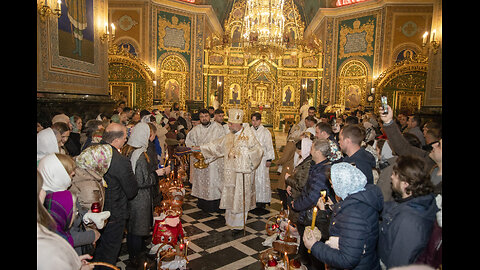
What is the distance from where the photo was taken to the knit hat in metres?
2.20

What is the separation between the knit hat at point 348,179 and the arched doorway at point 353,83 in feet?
57.5

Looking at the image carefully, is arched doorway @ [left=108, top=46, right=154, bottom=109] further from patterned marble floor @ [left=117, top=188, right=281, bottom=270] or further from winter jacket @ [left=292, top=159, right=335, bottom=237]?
winter jacket @ [left=292, top=159, right=335, bottom=237]

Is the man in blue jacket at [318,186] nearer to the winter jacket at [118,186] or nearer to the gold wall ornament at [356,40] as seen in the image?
the winter jacket at [118,186]

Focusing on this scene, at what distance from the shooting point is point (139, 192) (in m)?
3.88

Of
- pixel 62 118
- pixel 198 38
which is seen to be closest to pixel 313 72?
pixel 198 38

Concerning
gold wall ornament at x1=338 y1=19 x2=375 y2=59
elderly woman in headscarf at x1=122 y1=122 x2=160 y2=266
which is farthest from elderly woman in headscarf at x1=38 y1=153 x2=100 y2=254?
gold wall ornament at x1=338 y1=19 x2=375 y2=59

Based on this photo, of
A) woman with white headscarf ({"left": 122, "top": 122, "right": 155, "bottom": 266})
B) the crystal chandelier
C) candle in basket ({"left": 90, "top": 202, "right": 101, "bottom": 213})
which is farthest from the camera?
the crystal chandelier

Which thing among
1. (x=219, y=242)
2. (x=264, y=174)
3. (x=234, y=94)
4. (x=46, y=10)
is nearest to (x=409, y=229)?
(x=219, y=242)

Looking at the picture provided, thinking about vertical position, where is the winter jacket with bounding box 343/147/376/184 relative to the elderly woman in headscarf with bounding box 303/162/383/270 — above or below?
above

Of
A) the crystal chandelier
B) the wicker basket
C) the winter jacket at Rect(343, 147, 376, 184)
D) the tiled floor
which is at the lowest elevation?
the tiled floor

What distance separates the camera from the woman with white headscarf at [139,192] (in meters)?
3.79

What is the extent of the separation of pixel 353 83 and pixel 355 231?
18.4 m

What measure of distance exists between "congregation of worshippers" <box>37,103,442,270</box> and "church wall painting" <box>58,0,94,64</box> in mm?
2856

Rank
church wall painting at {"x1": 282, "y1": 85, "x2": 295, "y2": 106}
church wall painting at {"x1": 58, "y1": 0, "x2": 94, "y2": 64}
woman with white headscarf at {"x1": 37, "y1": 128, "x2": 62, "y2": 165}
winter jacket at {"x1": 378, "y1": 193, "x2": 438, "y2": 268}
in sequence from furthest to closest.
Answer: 1. church wall painting at {"x1": 282, "y1": 85, "x2": 295, "y2": 106}
2. church wall painting at {"x1": 58, "y1": 0, "x2": 94, "y2": 64}
3. woman with white headscarf at {"x1": 37, "y1": 128, "x2": 62, "y2": 165}
4. winter jacket at {"x1": 378, "y1": 193, "x2": 438, "y2": 268}
